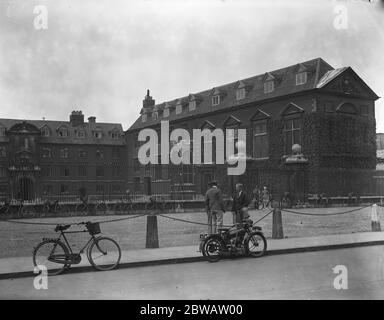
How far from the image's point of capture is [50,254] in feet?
30.8

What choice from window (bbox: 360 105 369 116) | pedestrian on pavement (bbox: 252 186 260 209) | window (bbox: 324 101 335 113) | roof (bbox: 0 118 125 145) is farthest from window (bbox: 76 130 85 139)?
window (bbox: 360 105 369 116)

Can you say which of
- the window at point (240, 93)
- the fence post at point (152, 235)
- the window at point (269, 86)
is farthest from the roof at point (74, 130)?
the fence post at point (152, 235)

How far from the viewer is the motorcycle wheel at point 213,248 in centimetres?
1091

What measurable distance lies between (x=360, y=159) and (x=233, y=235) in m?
24.4

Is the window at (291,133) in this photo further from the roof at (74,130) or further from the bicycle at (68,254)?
the roof at (74,130)

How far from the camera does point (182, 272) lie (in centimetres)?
959

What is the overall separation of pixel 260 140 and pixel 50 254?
31.3 metres

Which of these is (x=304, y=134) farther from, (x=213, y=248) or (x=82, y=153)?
(x=82, y=153)

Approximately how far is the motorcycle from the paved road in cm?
29

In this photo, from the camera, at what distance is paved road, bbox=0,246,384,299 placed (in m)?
7.45

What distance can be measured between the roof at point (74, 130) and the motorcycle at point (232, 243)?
55.1 m

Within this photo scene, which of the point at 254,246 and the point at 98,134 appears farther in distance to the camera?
the point at 98,134

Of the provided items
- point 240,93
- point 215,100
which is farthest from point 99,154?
point 240,93
